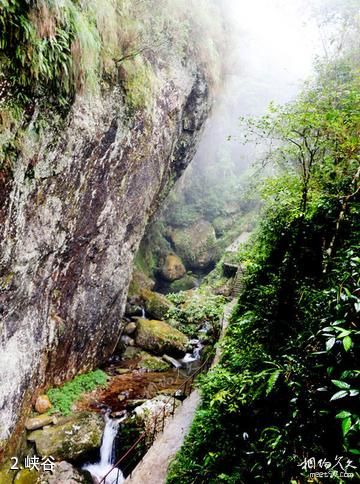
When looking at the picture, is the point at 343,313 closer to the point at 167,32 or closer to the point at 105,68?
the point at 105,68

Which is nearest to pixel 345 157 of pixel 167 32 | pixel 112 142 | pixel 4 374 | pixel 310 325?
pixel 310 325

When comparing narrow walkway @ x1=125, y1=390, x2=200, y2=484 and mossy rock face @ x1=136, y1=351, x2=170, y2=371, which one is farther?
mossy rock face @ x1=136, y1=351, x2=170, y2=371

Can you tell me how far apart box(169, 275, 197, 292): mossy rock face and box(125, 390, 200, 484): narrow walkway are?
10535 mm

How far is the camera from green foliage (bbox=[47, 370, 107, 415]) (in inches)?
278

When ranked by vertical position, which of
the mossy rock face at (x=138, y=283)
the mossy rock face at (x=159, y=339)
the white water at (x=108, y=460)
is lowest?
the white water at (x=108, y=460)

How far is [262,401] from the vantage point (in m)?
2.75

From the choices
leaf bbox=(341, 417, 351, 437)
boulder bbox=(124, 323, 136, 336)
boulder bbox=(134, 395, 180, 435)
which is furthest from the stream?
leaf bbox=(341, 417, 351, 437)

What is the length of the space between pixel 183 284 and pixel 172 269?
1132mm

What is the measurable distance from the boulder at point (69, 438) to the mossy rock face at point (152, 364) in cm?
285

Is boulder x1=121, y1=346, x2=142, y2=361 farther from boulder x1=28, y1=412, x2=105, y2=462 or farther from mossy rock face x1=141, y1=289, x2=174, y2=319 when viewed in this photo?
boulder x1=28, y1=412, x2=105, y2=462

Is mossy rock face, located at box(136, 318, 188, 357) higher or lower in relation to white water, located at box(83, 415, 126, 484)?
higher

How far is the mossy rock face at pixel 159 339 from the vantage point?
10469mm

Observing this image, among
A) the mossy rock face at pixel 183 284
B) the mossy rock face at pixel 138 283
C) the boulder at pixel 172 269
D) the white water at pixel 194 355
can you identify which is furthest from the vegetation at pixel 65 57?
the mossy rock face at pixel 183 284

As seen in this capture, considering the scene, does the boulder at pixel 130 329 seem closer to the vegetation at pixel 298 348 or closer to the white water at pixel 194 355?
the white water at pixel 194 355
